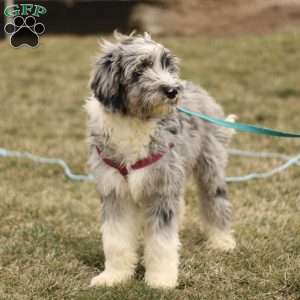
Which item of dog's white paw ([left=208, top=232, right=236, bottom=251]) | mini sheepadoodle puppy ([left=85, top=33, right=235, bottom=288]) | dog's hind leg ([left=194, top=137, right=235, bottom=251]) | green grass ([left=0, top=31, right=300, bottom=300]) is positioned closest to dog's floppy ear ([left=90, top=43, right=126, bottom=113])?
mini sheepadoodle puppy ([left=85, top=33, right=235, bottom=288])

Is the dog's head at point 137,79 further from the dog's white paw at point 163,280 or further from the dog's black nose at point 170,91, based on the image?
the dog's white paw at point 163,280

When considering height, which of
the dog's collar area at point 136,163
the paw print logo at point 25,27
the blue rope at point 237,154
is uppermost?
the paw print logo at point 25,27

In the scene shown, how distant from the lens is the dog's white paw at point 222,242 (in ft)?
16.3

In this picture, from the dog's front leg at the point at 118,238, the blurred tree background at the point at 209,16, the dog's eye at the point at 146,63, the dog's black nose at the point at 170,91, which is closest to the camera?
the dog's black nose at the point at 170,91

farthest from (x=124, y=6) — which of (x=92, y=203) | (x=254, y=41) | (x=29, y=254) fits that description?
(x=29, y=254)

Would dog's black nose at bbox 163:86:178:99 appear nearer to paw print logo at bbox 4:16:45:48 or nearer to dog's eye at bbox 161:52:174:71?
dog's eye at bbox 161:52:174:71

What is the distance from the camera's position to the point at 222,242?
499cm

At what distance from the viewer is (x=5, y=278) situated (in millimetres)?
4449

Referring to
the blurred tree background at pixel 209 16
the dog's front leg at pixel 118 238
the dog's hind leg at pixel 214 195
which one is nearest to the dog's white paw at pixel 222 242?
the dog's hind leg at pixel 214 195

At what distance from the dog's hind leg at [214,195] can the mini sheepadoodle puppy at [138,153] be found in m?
0.43

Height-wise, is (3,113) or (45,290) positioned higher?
(45,290)

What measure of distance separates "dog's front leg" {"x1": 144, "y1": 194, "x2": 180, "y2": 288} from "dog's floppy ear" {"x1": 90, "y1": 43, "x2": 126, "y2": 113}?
2.20 feet

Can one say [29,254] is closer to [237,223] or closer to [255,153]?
[237,223]

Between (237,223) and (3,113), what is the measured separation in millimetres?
5070
